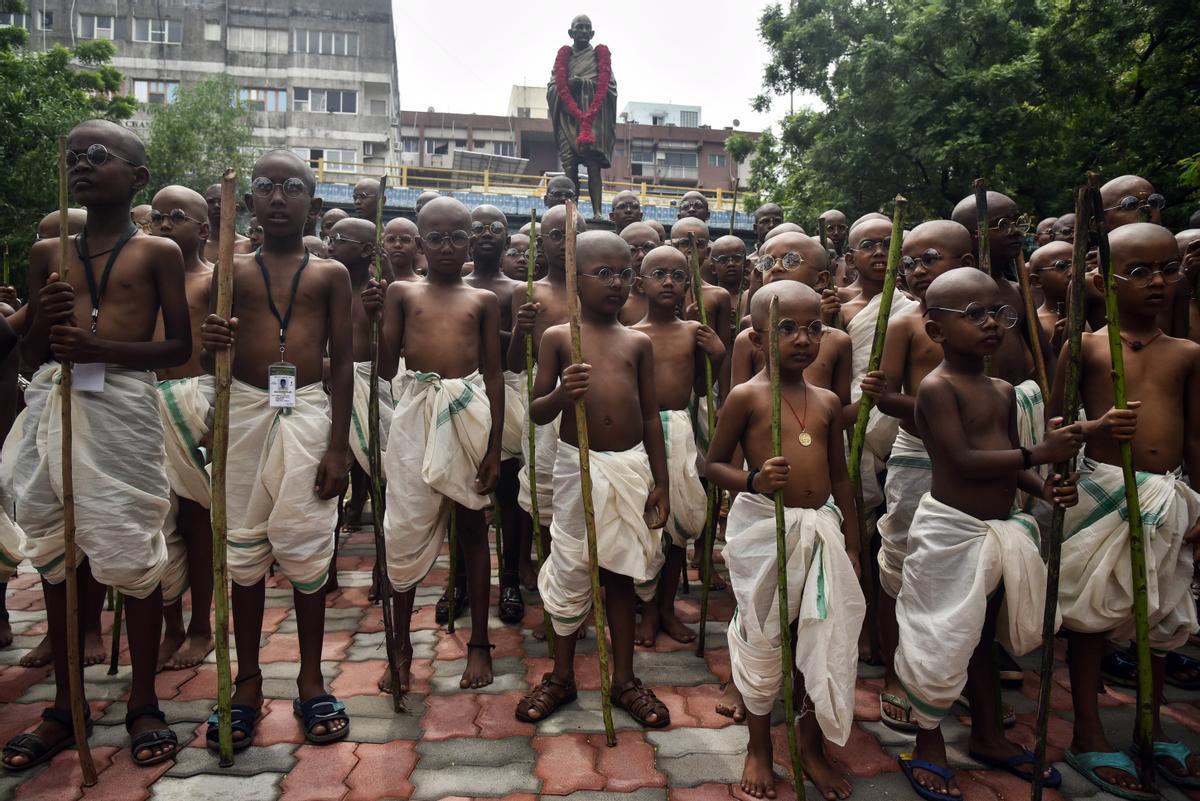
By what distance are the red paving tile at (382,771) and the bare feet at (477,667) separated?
2.00ft

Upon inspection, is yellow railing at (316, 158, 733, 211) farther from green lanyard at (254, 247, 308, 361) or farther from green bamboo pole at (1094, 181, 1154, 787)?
green bamboo pole at (1094, 181, 1154, 787)

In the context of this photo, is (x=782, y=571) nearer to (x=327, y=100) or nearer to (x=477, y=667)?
(x=477, y=667)

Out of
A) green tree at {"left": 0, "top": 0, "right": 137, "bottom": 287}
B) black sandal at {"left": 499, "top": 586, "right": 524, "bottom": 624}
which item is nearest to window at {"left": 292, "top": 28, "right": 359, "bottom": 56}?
green tree at {"left": 0, "top": 0, "right": 137, "bottom": 287}

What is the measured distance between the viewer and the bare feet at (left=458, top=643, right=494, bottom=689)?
13.7ft

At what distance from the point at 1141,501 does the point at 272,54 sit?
4669 centimetres

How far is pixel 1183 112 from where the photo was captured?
11492 millimetres

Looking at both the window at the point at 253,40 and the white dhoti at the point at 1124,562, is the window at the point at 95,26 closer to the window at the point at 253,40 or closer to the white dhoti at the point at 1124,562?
the window at the point at 253,40

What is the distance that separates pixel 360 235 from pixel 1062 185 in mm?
12016

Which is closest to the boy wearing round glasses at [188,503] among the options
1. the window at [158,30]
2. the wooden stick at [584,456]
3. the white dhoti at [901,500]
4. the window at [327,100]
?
the wooden stick at [584,456]

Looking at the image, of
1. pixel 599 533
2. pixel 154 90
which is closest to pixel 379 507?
pixel 599 533

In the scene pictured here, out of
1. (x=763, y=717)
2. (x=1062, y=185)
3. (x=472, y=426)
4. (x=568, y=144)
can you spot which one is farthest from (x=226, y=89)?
(x=763, y=717)

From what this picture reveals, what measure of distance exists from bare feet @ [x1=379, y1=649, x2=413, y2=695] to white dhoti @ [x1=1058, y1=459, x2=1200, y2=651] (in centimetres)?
319

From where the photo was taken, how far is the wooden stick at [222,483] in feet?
11.0

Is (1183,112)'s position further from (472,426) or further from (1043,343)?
(472,426)
